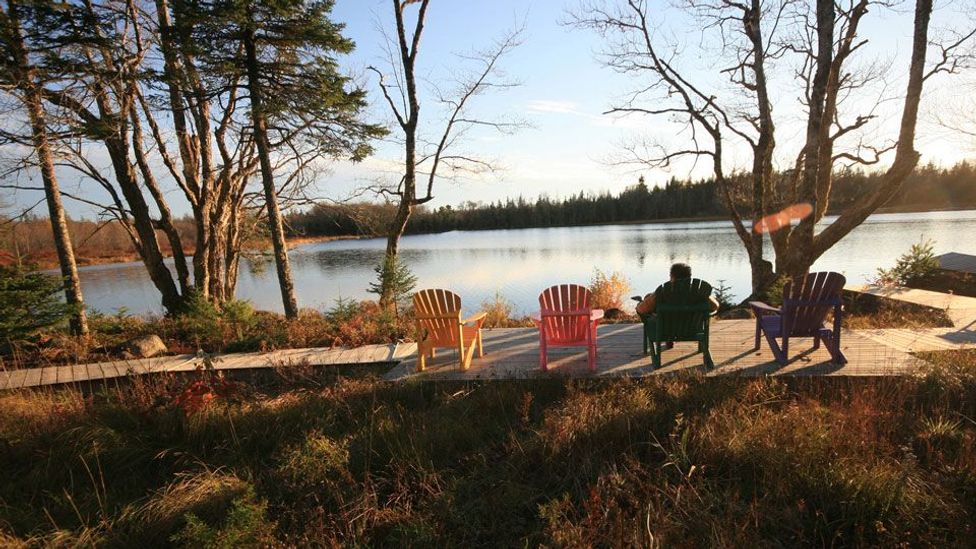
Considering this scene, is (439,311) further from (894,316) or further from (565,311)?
(894,316)

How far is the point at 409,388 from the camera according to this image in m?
3.72

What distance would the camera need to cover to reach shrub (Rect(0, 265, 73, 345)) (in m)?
5.05

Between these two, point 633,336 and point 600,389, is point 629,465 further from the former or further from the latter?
point 633,336

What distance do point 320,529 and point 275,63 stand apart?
22.2 ft

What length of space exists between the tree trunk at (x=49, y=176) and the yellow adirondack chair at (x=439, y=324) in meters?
4.95

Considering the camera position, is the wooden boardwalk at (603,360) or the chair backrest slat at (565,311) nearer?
the wooden boardwalk at (603,360)

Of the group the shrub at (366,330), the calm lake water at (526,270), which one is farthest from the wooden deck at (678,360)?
the calm lake water at (526,270)

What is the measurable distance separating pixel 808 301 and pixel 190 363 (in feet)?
Result: 20.2

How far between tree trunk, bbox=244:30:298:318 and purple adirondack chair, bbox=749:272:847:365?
6850mm

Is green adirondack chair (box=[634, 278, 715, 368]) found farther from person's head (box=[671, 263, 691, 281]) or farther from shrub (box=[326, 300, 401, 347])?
shrub (box=[326, 300, 401, 347])

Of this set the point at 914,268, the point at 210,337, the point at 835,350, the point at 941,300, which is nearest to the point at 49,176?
the point at 210,337

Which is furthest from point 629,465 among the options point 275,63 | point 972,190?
point 972,190

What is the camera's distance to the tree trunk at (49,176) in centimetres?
529

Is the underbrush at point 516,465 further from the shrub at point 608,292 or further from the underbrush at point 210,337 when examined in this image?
the shrub at point 608,292
